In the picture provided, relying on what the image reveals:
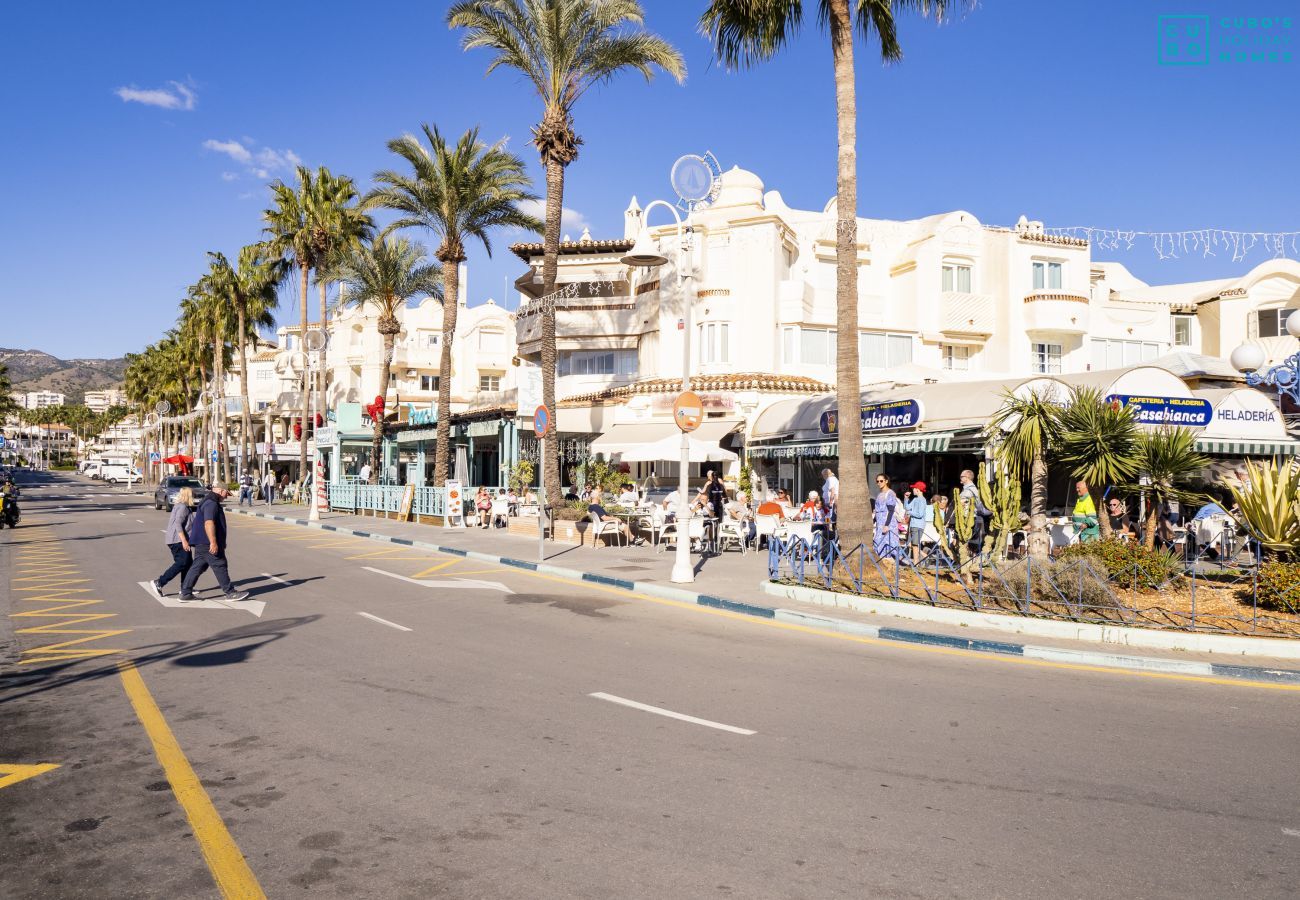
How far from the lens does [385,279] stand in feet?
133

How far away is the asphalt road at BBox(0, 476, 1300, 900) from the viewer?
4250 millimetres

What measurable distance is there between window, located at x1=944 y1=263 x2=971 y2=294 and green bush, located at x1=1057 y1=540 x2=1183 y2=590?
2769cm

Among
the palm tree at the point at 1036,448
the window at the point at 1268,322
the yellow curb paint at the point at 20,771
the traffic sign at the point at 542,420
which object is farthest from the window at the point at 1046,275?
the yellow curb paint at the point at 20,771

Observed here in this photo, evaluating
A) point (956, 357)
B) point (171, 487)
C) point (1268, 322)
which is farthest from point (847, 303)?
point (1268, 322)

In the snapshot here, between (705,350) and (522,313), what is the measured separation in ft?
39.2

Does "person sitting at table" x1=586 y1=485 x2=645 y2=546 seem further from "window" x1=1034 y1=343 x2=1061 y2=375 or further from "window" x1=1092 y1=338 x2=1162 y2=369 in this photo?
"window" x1=1092 y1=338 x2=1162 y2=369

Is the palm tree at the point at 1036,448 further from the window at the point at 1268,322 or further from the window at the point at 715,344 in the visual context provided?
the window at the point at 1268,322

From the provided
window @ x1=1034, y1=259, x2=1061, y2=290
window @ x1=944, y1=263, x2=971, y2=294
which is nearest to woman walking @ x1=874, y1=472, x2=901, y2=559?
window @ x1=944, y1=263, x2=971, y2=294

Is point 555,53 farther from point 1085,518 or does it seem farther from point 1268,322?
point 1268,322

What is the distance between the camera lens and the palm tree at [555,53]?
2378 cm

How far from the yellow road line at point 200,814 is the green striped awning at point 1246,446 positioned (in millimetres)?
18937

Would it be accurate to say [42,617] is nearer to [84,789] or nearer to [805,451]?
[84,789]

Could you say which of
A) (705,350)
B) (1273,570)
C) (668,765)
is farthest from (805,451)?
(668,765)

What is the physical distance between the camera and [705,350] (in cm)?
3338
